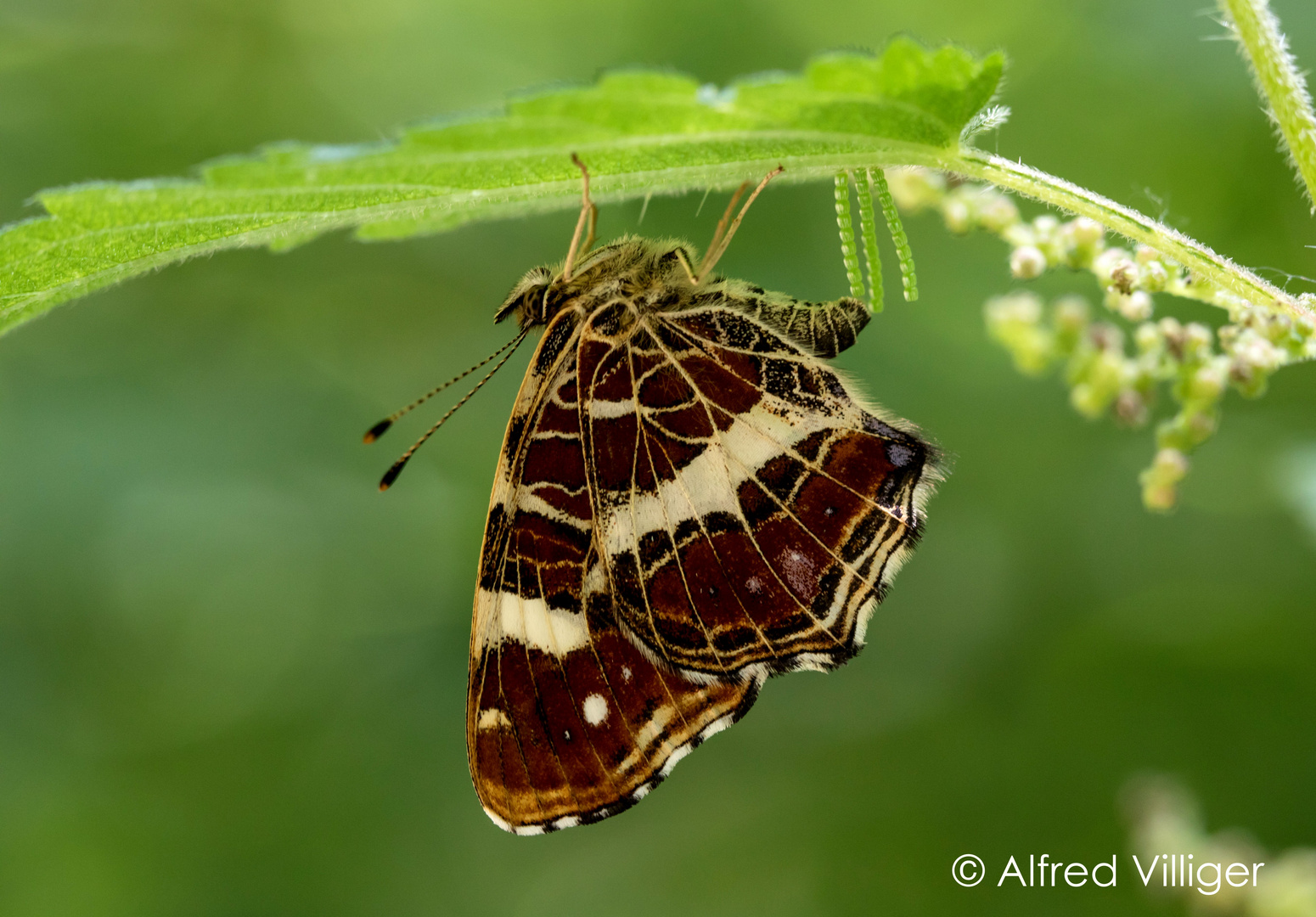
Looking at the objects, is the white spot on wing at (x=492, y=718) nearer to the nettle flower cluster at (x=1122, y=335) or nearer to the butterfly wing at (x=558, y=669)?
the butterfly wing at (x=558, y=669)

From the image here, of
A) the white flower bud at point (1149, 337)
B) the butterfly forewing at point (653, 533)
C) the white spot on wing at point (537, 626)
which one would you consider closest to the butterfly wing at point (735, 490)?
the butterfly forewing at point (653, 533)

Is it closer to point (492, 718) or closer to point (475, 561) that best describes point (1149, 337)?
point (492, 718)

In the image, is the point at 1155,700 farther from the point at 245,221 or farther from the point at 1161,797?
the point at 245,221

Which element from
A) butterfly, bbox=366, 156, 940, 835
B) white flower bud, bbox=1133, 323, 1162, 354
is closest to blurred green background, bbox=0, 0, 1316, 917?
butterfly, bbox=366, 156, 940, 835

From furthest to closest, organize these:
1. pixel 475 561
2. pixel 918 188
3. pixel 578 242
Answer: pixel 475 561
pixel 578 242
pixel 918 188

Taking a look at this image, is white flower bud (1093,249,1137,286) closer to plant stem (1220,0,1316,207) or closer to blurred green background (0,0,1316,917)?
plant stem (1220,0,1316,207)

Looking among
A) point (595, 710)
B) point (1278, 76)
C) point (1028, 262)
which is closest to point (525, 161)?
point (1028, 262)
